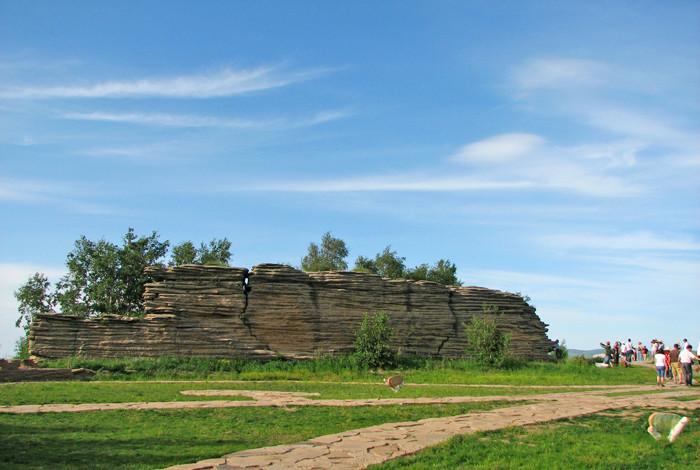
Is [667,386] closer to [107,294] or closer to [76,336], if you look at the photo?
[76,336]

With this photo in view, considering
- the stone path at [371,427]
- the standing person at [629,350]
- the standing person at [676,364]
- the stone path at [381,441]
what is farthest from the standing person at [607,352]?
the stone path at [381,441]

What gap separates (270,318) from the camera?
2662 centimetres

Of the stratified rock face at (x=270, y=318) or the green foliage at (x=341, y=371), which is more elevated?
the stratified rock face at (x=270, y=318)

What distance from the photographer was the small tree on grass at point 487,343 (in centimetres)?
2717

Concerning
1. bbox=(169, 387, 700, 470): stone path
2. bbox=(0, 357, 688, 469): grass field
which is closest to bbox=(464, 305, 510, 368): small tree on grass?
bbox=(0, 357, 688, 469): grass field

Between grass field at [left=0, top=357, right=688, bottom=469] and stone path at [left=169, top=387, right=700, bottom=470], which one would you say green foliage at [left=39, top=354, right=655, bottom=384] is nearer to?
grass field at [left=0, top=357, right=688, bottom=469]

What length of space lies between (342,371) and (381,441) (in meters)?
16.4

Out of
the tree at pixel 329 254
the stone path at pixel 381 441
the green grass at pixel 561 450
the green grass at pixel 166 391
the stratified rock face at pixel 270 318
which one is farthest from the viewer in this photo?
the tree at pixel 329 254

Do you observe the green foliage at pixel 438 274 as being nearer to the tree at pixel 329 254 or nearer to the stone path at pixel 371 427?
the tree at pixel 329 254

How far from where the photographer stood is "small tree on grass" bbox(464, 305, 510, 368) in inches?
1070

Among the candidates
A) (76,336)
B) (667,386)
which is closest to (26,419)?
(76,336)

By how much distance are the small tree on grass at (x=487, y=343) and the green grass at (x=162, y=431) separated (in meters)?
13.9

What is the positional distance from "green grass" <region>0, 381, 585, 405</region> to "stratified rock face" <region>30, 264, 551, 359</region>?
5.77m

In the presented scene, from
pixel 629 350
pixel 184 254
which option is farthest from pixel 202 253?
pixel 629 350
